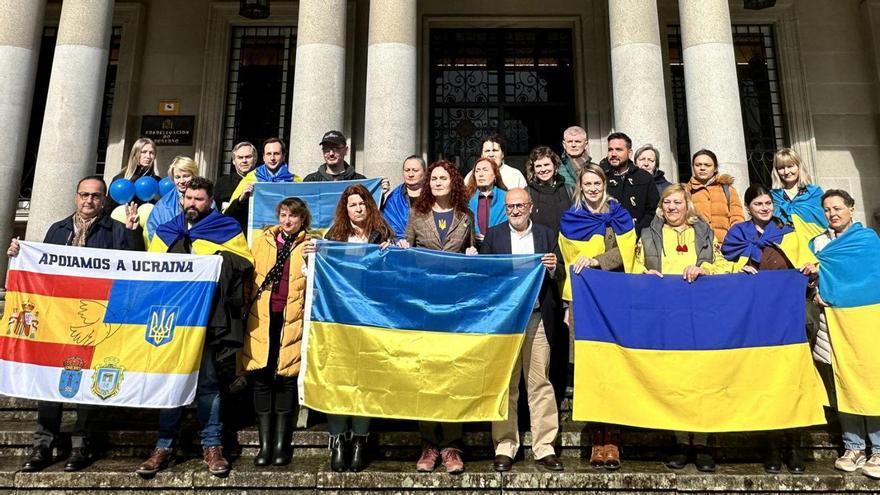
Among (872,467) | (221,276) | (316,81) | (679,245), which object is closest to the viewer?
(872,467)

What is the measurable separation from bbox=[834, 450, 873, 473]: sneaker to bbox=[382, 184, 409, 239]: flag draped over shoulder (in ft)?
14.0

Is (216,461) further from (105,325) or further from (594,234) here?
(594,234)

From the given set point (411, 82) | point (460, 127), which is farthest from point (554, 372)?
point (460, 127)

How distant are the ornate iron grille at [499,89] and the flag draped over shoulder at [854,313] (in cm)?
777

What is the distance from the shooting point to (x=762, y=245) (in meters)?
5.28

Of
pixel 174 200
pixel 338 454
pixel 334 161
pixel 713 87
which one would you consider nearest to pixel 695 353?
pixel 338 454

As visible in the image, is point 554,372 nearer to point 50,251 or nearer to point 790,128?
point 50,251

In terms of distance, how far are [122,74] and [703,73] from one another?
11110 mm

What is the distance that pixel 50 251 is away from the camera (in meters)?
5.14

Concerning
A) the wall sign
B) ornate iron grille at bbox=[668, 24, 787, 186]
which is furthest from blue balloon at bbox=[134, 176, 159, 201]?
ornate iron grille at bbox=[668, 24, 787, 186]

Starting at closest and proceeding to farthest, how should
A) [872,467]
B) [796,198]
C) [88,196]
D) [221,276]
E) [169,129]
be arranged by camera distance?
1. [872,467]
2. [221,276]
3. [88,196]
4. [796,198]
5. [169,129]

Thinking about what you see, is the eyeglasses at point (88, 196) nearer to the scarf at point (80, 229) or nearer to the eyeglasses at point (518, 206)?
the scarf at point (80, 229)

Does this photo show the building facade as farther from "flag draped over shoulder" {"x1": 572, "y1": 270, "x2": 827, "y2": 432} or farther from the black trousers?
"flag draped over shoulder" {"x1": 572, "y1": 270, "x2": 827, "y2": 432}

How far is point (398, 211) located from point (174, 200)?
230 cm
